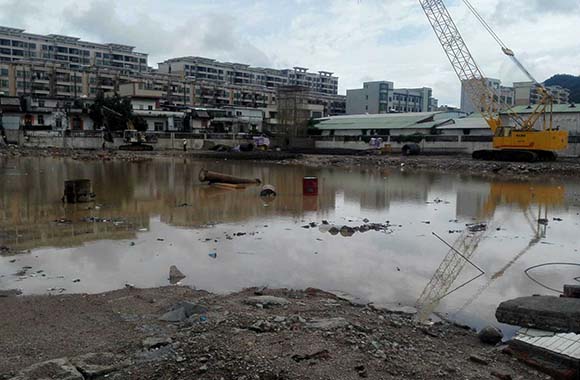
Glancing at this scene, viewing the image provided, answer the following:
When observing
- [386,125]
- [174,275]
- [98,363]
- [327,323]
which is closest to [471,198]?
[174,275]

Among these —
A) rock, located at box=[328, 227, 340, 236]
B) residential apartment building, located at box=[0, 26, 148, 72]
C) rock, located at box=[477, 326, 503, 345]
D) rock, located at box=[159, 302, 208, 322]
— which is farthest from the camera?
residential apartment building, located at box=[0, 26, 148, 72]

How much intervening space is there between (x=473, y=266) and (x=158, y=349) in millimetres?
7184

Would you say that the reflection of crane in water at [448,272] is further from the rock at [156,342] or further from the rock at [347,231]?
the rock at [156,342]

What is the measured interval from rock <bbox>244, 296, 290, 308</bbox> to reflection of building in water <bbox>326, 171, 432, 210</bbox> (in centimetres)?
1201

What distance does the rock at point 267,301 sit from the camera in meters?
7.12

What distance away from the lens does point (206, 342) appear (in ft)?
17.1

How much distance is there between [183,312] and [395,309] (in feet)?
9.93

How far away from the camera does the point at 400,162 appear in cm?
4469

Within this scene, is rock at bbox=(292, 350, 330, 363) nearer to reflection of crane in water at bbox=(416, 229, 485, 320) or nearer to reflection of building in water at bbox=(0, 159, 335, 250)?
reflection of crane in water at bbox=(416, 229, 485, 320)

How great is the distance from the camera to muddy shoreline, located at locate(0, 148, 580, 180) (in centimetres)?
3584

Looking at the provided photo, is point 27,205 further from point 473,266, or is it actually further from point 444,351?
point 444,351

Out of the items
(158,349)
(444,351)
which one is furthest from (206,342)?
(444,351)

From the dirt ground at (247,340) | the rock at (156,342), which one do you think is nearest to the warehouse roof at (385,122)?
the dirt ground at (247,340)

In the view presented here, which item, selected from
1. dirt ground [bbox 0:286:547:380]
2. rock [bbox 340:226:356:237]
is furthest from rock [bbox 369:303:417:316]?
rock [bbox 340:226:356:237]
